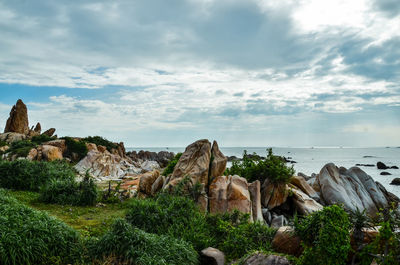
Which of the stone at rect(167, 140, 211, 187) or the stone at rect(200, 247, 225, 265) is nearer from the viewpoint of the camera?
the stone at rect(200, 247, 225, 265)

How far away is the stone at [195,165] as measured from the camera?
1408 centimetres

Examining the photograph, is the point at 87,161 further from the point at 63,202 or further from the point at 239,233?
the point at 239,233

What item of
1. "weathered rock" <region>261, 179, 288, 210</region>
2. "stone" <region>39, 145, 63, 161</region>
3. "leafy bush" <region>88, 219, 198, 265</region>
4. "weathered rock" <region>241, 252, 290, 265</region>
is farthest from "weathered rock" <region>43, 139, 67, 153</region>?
"weathered rock" <region>241, 252, 290, 265</region>

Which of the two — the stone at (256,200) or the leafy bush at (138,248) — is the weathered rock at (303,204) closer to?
the stone at (256,200)

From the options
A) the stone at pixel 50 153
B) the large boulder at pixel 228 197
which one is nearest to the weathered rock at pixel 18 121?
the stone at pixel 50 153

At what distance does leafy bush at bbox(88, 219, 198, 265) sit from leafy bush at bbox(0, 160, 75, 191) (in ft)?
36.9

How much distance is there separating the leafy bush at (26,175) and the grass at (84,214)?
1.24 meters

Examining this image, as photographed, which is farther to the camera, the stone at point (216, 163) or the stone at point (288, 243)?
the stone at point (216, 163)

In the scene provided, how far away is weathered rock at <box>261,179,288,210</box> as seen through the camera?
48.1ft

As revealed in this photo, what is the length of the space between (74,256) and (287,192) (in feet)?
35.9

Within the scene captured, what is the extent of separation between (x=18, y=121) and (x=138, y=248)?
264ft

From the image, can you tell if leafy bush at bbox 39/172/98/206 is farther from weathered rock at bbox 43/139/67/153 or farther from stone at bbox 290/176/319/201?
weathered rock at bbox 43/139/67/153

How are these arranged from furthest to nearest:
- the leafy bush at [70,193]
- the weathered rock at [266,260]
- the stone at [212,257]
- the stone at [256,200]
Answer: the leafy bush at [70,193] → the stone at [256,200] → the stone at [212,257] → the weathered rock at [266,260]

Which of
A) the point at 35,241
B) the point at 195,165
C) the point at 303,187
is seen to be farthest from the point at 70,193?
the point at 303,187
